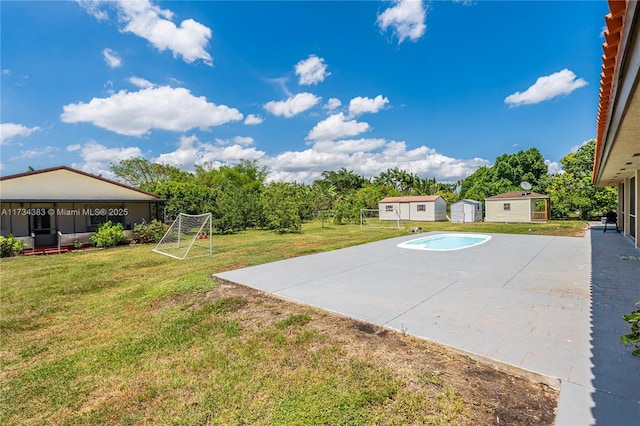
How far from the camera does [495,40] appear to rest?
17.1m

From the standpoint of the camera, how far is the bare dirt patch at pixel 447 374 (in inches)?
91.3

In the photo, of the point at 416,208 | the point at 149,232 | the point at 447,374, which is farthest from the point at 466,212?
the point at 447,374

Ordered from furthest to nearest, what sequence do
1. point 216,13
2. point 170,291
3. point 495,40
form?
point 495,40 < point 216,13 < point 170,291

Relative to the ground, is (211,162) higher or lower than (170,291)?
higher

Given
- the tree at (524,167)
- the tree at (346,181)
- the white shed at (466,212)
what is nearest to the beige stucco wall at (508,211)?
the white shed at (466,212)

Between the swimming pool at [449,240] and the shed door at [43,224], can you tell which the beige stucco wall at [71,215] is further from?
the swimming pool at [449,240]

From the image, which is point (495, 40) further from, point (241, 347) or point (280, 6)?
point (241, 347)

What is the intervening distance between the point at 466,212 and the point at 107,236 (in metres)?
27.5

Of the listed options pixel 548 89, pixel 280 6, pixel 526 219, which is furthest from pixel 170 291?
pixel 526 219

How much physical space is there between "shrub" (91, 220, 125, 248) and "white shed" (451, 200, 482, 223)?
26.7 meters

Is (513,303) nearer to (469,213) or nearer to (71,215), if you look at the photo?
(71,215)

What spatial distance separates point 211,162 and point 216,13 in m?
32.3

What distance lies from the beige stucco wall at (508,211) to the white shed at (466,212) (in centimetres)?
87

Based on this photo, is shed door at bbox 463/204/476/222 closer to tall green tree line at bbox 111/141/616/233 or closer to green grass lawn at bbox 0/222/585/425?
tall green tree line at bbox 111/141/616/233
